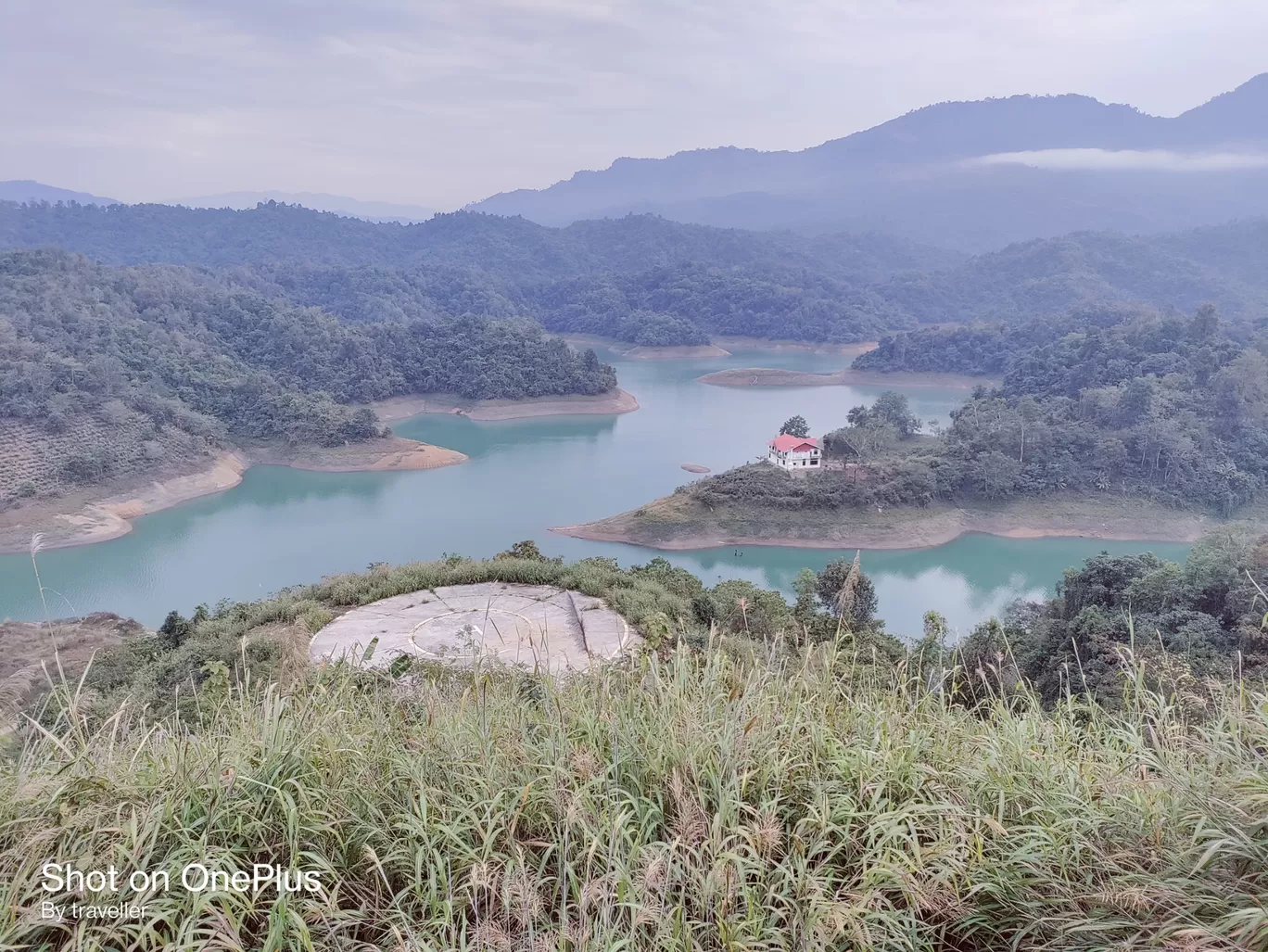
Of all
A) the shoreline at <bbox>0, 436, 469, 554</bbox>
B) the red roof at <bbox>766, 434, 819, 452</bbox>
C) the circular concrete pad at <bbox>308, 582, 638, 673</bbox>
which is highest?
the circular concrete pad at <bbox>308, 582, 638, 673</bbox>

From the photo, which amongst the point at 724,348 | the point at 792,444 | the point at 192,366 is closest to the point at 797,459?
the point at 792,444

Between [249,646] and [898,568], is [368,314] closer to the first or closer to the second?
[898,568]

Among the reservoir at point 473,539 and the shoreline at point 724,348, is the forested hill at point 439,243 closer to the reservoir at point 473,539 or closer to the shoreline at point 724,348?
Answer: the shoreline at point 724,348

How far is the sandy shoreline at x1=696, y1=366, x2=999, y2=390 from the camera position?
39.4 metres

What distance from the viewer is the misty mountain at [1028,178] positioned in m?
122

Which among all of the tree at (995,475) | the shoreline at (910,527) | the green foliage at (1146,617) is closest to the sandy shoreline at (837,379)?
the tree at (995,475)

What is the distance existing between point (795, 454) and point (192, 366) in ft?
78.0

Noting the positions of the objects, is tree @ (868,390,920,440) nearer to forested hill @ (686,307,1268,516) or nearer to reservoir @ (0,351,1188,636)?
forested hill @ (686,307,1268,516)

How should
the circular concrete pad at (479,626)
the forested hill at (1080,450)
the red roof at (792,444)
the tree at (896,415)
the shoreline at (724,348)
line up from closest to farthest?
the circular concrete pad at (479,626)
the forested hill at (1080,450)
the red roof at (792,444)
the tree at (896,415)
the shoreline at (724,348)

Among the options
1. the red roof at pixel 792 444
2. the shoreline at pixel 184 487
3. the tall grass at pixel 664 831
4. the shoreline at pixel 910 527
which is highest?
the tall grass at pixel 664 831

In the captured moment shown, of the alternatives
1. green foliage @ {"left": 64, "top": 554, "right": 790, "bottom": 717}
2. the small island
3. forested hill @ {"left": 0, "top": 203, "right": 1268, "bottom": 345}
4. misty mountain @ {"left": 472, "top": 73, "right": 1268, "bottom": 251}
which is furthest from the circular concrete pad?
misty mountain @ {"left": 472, "top": 73, "right": 1268, "bottom": 251}

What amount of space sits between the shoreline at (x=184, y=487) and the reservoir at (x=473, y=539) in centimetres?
38

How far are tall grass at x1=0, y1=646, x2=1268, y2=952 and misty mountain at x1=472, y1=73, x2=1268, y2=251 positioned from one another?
126295 millimetres

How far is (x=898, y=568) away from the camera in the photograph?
18.0 meters
